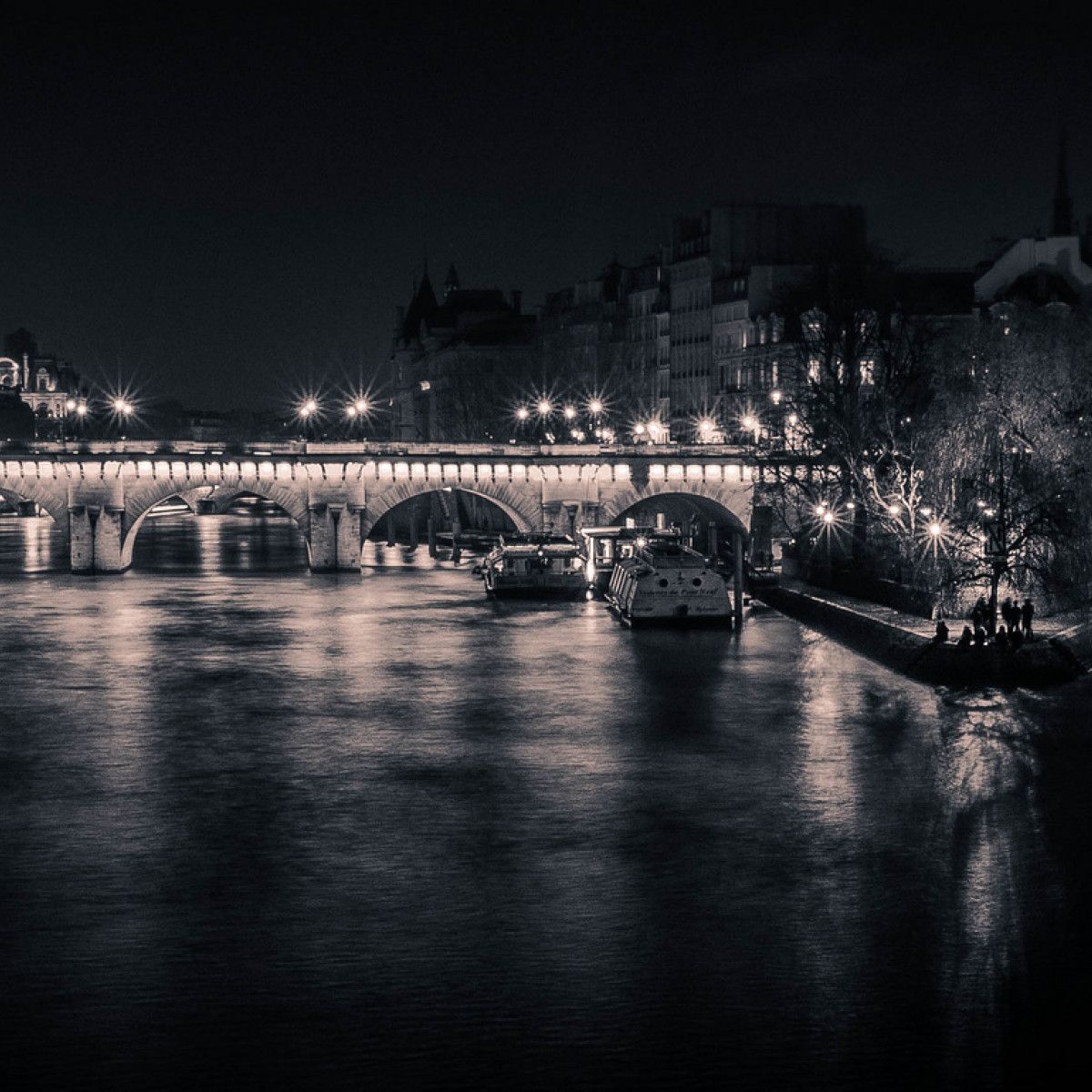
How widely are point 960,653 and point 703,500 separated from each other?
4693 centimetres

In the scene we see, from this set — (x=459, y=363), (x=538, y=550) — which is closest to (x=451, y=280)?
(x=459, y=363)

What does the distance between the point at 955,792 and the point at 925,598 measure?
67.6 ft

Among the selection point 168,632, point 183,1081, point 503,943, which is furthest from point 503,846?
point 168,632

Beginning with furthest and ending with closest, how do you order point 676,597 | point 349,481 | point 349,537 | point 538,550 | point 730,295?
point 730,295
point 349,481
point 349,537
point 538,550
point 676,597

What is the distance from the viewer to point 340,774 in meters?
39.2

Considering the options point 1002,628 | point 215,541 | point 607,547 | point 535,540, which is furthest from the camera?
point 215,541

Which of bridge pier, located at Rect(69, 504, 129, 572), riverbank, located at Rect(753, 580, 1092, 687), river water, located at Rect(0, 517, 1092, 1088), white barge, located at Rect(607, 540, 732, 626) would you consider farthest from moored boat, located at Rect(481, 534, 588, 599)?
river water, located at Rect(0, 517, 1092, 1088)

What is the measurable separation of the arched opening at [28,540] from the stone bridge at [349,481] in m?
2.01

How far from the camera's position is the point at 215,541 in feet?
408

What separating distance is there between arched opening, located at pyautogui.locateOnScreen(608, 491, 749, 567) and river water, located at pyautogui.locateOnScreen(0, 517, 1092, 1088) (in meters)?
38.5

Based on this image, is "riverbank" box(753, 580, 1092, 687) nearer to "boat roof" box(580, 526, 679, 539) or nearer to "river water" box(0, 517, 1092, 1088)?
"river water" box(0, 517, 1092, 1088)

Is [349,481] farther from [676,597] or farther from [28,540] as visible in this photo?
[28,540]

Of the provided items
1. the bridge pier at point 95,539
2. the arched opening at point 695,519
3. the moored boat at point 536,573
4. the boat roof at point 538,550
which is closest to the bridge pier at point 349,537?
the bridge pier at point 95,539

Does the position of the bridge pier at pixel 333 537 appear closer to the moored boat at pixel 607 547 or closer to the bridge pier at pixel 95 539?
the bridge pier at pixel 95 539
